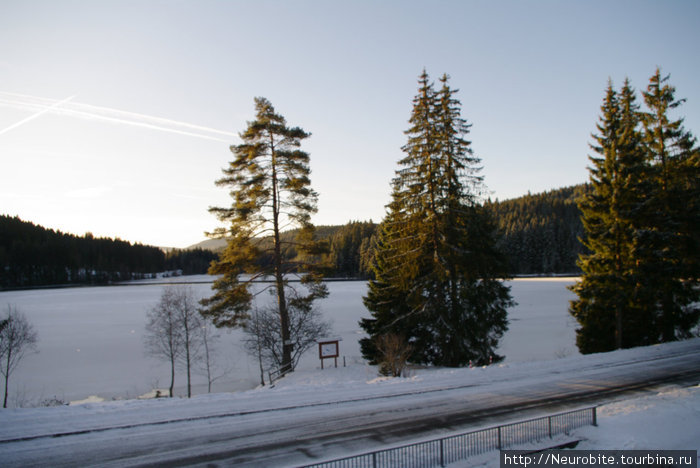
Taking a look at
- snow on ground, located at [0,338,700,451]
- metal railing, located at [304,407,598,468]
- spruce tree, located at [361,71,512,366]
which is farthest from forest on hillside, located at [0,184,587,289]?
metal railing, located at [304,407,598,468]

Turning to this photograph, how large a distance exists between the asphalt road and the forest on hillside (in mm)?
82275

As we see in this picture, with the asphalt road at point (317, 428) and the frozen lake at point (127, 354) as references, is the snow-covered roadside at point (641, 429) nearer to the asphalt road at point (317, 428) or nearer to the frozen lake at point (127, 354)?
the asphalt road at point (317, 428)

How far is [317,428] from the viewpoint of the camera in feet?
29.2

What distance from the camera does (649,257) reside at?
18875 mm

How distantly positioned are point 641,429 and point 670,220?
16242mm

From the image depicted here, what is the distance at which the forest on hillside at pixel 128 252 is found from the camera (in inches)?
4309

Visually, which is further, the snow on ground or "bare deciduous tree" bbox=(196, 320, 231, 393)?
"bare deciduous tree" bbox=(196, 320, 231, 393)

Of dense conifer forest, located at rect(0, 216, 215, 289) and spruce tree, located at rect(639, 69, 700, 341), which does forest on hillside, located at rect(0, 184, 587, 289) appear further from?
spruce tree, located at rect(639, 69, 700, 341)

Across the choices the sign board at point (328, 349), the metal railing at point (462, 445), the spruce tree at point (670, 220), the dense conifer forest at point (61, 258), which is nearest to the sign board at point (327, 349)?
the sign board at point (328, 349)

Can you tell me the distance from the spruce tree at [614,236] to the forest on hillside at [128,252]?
242 feet

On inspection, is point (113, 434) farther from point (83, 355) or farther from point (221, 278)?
point (83, 355)

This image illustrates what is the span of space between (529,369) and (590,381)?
221 cm

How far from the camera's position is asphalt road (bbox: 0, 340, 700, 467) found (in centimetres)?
733

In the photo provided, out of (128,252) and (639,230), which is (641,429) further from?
(128,252)
